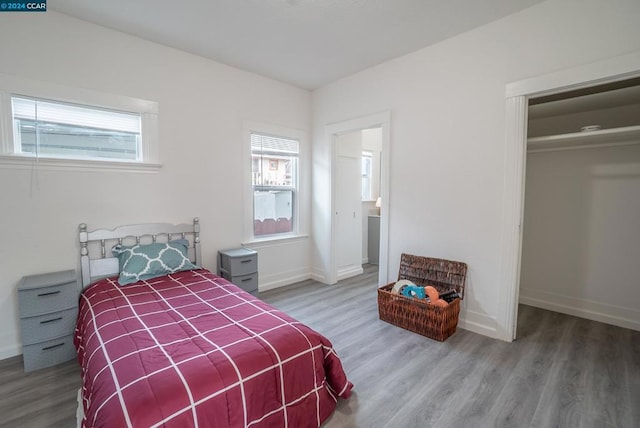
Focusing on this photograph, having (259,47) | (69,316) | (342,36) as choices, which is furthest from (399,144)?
(69,316)

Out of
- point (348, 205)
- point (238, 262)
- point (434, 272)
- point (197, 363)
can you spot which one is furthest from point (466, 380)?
point (348, 205)

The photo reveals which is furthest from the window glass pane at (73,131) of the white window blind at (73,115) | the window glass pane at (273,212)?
the window glass pane at (273,212)

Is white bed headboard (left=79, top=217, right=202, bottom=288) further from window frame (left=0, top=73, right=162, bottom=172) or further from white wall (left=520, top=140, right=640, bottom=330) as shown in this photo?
white wall (left=520, top=140, right=640, bottom=330)

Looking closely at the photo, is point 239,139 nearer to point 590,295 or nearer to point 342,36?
point 342,36

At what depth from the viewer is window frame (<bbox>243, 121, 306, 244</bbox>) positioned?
373 cm

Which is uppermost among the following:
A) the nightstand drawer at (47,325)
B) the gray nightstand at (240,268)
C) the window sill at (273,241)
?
the window sill at (273,241)

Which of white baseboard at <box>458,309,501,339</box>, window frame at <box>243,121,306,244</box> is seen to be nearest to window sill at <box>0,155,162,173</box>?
window frame at <box>243,121,306,244</box>

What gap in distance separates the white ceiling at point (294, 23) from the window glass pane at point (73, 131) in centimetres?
80

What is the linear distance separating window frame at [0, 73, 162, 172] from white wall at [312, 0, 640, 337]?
2.47 m

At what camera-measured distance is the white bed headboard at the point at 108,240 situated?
103 inches

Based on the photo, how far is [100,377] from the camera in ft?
4.42

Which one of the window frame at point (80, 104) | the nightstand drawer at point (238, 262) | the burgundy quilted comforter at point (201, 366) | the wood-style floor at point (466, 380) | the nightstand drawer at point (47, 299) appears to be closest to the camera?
the burgundy quilted comforter at point (201, 366)

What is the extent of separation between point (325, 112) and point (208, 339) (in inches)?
134

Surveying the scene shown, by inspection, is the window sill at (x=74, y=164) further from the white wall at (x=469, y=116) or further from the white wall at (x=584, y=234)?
the white wall at (x=584, y=234)
